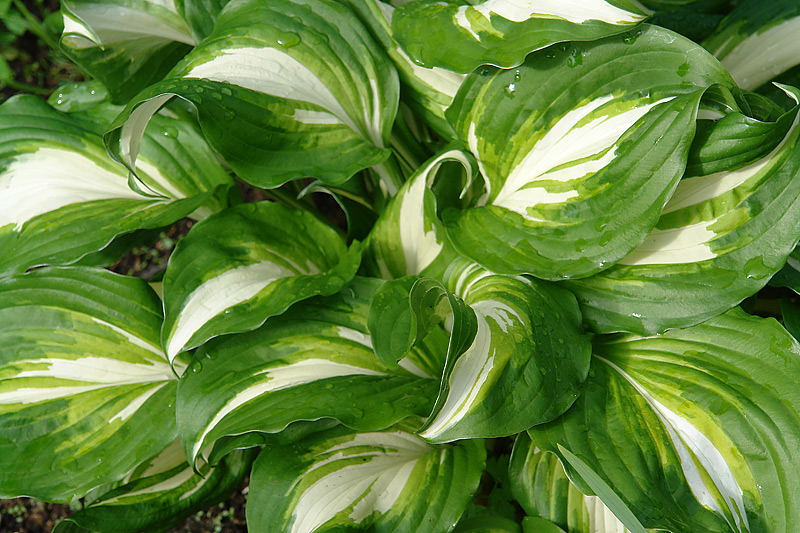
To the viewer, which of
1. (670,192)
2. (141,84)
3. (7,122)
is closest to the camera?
(670,192)

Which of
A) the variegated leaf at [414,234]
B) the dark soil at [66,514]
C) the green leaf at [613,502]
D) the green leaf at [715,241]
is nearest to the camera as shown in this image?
the green leaf at [613,502]

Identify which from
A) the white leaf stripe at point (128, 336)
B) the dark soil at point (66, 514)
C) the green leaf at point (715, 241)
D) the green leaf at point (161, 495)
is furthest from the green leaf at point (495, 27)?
the dark soil at point (66, 514)

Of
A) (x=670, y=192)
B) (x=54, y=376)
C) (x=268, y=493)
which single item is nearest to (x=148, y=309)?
(x=54, y=376)

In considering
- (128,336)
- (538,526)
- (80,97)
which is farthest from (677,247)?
(80,97)

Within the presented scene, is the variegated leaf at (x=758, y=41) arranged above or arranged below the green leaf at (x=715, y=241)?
above

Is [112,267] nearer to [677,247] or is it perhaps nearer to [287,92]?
[287,92]

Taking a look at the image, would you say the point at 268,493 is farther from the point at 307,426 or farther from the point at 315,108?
the point at 315,108

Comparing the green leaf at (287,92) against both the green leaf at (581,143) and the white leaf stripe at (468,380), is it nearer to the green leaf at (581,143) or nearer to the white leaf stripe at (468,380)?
the green leaf at (581,143)
